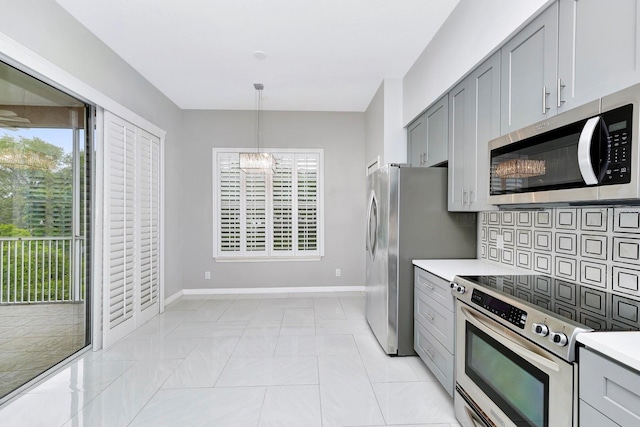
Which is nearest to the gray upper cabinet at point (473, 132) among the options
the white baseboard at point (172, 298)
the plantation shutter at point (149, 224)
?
the plantation shutter at point (149, 224)

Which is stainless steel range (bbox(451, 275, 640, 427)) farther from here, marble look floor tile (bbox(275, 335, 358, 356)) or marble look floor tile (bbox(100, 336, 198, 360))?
marble look floor tile (bbox(100, 336, 198, 360))

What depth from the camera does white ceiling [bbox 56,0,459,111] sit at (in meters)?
2.42

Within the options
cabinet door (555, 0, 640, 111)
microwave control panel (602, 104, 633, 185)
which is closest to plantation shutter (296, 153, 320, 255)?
cabinet door (555, 0, 640, 111)

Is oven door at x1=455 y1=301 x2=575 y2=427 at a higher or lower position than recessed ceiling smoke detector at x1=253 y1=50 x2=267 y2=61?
lower

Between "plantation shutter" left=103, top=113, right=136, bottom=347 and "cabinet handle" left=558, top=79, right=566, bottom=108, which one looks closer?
"cabinet handle" left=558, top=79, right=566, bottom=108

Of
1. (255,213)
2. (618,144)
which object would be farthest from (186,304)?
(618,144)

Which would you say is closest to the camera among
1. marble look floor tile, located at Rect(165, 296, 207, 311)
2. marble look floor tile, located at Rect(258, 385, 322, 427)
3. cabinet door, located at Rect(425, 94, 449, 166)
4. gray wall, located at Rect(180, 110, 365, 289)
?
marble look floor tile, located at Rect(258, 385, 322, 427)

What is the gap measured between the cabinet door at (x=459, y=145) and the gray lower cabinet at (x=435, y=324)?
679 mm

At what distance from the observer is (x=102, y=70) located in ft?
9.41

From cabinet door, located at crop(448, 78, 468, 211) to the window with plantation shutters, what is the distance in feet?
8.42

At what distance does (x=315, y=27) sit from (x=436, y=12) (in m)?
1.02

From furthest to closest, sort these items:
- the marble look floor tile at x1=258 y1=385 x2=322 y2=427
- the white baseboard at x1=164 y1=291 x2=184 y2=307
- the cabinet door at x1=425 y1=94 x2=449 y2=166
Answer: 1. the white baseboard at x1=164 y1=291 x2=184 y2=307
2. the cabinet door at x1=425 y1=94 x2=449 y2=166
3. the marble look floor tile at x1=258 y1=385 x2=322 y2=427

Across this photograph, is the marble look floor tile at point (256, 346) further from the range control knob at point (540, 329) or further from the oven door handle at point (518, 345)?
the range control knob at point (540, 329)

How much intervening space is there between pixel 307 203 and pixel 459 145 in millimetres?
2809
